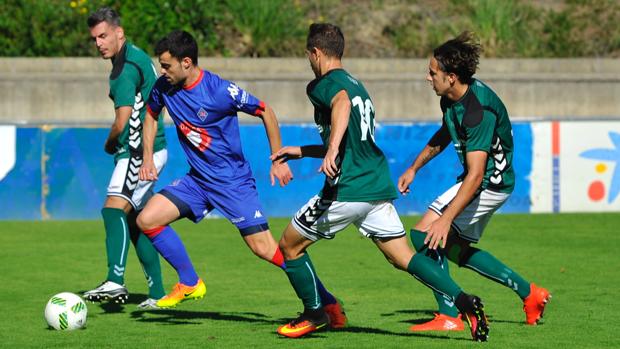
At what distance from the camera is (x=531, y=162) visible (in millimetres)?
16562

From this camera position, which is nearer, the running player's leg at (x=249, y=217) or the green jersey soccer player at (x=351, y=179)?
the green jersey soccer player at (x=351, y=179)

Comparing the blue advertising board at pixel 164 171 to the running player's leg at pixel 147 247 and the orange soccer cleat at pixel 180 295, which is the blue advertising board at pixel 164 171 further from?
the orange soccer cleat at pixel 180 295

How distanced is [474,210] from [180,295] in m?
2.03

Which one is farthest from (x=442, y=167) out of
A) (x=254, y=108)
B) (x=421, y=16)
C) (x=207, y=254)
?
(x=254, y=108)

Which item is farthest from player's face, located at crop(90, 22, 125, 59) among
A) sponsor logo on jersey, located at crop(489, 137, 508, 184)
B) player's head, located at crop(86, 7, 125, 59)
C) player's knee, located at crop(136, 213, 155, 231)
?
sponsor logo on jersey, located at crop(489, 137, 508, 184)

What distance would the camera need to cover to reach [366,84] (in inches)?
736

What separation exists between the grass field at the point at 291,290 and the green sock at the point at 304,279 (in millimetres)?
226

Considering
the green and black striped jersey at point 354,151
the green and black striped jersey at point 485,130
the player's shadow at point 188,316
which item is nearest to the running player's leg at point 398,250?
the green and black striped jersey at point 354,151

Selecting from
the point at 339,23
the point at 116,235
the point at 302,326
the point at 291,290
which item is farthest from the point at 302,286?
the point at 339,23

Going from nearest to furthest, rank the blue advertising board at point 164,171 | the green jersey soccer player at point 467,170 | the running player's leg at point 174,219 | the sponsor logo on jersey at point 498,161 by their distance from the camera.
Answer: the green jersey soccer player at point 467,170 → the sponsor logo on jersey at point 498,161 → the running player's leg at point 174,219 → the blue advertising board at point 164,171

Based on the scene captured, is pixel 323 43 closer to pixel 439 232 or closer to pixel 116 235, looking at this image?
pixel 439 232

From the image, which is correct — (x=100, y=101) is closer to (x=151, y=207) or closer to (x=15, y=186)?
(x=15, y=186)

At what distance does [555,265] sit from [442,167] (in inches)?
199

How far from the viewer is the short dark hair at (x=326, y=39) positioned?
715 centimetres
